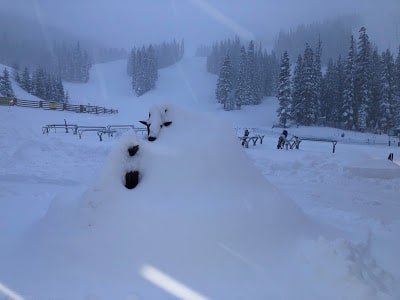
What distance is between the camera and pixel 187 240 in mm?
4449

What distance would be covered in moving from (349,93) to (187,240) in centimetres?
5049

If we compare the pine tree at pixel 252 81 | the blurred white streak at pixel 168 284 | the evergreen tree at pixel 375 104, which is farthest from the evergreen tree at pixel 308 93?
the blurred white streak at pixel 168 284

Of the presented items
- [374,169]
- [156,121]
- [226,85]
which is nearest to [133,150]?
[156,121]

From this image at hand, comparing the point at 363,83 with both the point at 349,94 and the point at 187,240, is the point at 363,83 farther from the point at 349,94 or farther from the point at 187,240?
the point at 187,240

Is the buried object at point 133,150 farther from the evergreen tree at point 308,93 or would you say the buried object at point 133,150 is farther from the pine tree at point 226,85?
the pine tree at point 226,85

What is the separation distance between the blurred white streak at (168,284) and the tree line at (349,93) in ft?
165

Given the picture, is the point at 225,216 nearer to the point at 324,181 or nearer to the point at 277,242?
the point at 277,242

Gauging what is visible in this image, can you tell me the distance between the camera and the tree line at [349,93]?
155 ft

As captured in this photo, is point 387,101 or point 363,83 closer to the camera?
point 387,101

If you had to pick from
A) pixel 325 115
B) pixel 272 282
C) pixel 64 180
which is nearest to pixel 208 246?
pixel 272 282

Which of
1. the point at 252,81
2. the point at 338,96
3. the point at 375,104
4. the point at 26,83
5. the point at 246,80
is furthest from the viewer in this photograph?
the point at 252,81

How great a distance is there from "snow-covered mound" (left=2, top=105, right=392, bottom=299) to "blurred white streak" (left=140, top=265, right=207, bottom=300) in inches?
0.9

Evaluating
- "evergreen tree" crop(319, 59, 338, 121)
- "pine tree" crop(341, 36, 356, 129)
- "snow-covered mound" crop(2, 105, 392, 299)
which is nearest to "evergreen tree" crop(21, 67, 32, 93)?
"evergreen tree" crop(319, 59, 338, 121)

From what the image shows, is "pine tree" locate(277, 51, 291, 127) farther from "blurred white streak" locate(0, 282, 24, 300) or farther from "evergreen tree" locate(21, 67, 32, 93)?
"evergreen tree" locate(21, 67, 32, 93)
